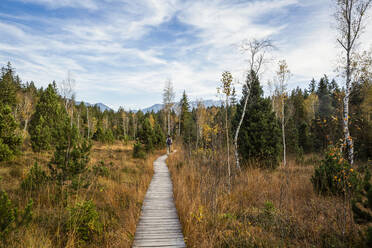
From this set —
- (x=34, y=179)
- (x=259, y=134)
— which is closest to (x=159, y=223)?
(x=34, y=179)

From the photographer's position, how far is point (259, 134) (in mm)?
10227

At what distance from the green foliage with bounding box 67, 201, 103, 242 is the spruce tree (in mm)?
8311

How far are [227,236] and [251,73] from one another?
367 inches

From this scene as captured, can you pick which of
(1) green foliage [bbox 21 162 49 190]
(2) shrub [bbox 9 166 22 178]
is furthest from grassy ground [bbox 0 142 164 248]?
(1) green foliage [bbox 21 162 49 190]

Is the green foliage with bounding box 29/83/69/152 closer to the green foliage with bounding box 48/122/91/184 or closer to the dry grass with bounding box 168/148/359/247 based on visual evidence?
the green foliage with bounding box 48/122/91/184

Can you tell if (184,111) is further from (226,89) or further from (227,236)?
(227,236)

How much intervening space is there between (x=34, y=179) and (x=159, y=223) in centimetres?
378

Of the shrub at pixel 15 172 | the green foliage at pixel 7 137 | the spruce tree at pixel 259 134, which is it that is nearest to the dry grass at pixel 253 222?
the spruce tree at pixel 259 134

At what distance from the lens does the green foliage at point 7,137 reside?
7.46 m

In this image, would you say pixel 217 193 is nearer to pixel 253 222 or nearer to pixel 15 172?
pixel 253 222

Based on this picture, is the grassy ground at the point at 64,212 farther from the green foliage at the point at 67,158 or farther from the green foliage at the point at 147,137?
the green foliage at the point at 147,137

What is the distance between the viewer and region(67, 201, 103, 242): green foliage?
3300 mm

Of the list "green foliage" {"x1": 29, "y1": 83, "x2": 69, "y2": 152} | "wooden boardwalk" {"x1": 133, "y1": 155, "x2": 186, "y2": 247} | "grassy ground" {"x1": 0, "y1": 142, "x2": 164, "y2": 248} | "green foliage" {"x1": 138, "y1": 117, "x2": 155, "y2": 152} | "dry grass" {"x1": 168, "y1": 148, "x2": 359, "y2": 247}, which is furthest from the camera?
"green foliage" {"x1": 138, "y1": 117, "x2": 155, "y2": 152}

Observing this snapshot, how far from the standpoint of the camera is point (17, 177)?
6629 millimetres
